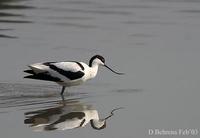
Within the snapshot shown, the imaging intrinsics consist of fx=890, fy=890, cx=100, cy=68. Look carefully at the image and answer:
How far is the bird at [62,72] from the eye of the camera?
13.6 meters

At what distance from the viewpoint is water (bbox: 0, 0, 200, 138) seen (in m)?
12.2

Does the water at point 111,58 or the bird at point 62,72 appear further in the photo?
the bird at point 62,72

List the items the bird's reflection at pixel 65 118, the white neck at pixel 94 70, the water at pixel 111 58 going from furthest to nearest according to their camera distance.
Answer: the white neck at pixel 94 70 < the water at pixel 111 58 < the bird's reflection at pixel 65 118

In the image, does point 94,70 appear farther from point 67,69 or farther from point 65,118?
point 65,118

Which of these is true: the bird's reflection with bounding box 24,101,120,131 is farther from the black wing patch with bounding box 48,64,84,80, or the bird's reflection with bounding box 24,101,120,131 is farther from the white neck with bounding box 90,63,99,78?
the white neck with bounding box 90,63,99,78

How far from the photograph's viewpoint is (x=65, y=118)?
12.3 metres

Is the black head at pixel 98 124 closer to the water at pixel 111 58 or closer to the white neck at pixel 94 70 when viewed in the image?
the water at pixel 111 58

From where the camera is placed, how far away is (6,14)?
20.8 m

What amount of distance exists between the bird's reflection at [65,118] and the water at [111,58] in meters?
0.05

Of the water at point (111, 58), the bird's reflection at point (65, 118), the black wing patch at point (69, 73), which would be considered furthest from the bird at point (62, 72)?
the bird's reflection at point (65, 118)

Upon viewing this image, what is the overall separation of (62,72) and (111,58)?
2.20 meters

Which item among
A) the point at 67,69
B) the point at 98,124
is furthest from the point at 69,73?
the point at 98,124

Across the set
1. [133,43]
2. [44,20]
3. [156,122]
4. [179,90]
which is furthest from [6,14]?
[156,122]

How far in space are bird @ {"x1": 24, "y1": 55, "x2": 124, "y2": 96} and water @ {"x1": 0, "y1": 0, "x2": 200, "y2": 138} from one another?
0.79 feet
